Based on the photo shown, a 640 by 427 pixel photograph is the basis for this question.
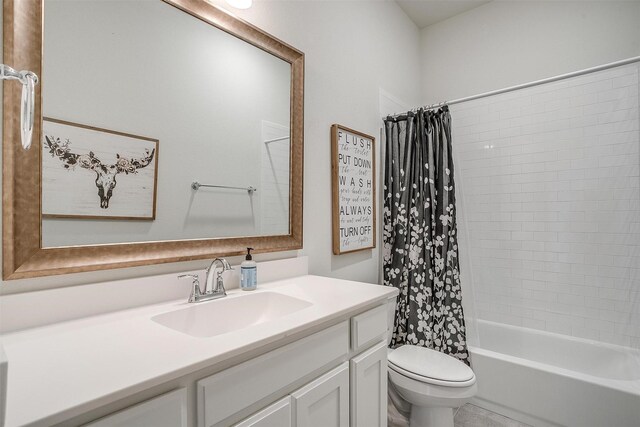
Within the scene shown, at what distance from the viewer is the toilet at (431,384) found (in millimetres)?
1536

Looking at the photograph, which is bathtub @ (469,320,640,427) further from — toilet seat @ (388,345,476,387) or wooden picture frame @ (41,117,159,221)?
wooden picture frame @ (41,117,159,221)

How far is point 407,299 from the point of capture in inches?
82.0

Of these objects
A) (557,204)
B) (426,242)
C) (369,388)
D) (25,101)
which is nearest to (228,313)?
(369,388)

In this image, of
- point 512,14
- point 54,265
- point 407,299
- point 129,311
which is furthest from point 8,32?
point 512,14

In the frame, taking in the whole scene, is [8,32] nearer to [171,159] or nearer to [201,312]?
[171,159]

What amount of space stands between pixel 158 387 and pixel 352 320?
2.19 feet

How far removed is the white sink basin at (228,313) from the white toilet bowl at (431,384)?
84cm

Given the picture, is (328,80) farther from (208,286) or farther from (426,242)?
(208,286)

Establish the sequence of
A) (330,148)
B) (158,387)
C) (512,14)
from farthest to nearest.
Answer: (512,14)
(330,148)
(158,387)

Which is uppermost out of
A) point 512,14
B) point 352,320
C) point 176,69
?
point 512,14

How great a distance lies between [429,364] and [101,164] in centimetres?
172

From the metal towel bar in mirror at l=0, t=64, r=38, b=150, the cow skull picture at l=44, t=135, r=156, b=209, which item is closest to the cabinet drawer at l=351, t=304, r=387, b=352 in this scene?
the cow skull picture at l=44, t=135, r=156, b=209

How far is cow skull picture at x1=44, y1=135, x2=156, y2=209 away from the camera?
36.1 inches

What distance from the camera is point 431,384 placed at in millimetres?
1557
